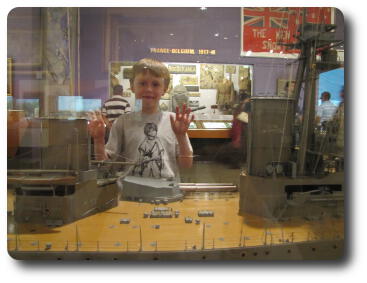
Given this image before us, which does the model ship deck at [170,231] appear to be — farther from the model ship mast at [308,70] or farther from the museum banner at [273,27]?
the museum banner at [273,27]

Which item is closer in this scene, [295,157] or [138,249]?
[138,249]

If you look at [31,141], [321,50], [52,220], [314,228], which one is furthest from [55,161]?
[321,50]

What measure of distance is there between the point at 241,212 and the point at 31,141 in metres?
1.02

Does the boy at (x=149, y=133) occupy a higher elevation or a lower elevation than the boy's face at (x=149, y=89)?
lower

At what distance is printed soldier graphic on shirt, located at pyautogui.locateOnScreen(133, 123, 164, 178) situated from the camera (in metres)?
1.62

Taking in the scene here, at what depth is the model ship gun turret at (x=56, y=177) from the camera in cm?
158

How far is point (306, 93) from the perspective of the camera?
5.49 ft

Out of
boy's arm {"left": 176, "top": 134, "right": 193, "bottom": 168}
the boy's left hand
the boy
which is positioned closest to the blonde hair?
the boy

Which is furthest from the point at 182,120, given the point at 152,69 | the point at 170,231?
the point at 170,231

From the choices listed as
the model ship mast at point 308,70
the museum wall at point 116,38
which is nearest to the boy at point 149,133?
the museum wall at point 116,38

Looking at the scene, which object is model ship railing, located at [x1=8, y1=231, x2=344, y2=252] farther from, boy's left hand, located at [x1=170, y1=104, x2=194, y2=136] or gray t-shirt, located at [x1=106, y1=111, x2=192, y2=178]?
boy's left hand, located at [x1=170, y1=104, x2=194, y2=136]

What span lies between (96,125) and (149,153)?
0.27 meters

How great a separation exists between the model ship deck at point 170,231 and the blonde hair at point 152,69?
1.82 feet

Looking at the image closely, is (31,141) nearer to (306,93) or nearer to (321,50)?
(306,93)
